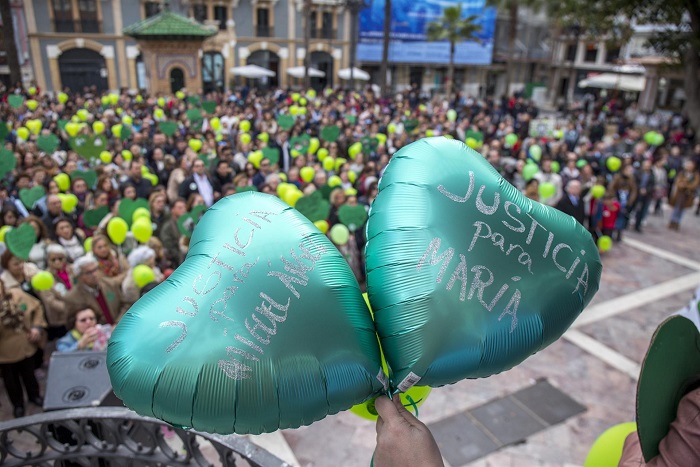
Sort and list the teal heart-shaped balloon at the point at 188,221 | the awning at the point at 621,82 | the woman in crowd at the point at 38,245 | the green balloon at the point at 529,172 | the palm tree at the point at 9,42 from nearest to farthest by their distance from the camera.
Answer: the woman in crowd at the point at 38,245 < the teal heart-shaped balloon at the point at 188,221 < the green balloon at the point at 529,172 < the palm tree at the point at 9,42 < the awning at the point at 621,82

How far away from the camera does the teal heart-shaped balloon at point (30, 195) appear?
19.8 feet

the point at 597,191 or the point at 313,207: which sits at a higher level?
the point at 313,207

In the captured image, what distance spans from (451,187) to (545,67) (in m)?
45.9

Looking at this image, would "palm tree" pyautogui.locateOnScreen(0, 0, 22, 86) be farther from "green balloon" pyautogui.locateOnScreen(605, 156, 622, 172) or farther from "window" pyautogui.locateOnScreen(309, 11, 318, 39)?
"green balloon" pyautogui.locateOnScreen(605, 156, 622, 172)

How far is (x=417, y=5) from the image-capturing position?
3388 cm

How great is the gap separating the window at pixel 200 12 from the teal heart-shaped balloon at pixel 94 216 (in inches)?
1034

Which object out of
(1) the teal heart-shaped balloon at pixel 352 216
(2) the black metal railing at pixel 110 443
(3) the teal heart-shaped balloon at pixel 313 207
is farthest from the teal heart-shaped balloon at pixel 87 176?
(2) the black metal railing at pixel 110 443

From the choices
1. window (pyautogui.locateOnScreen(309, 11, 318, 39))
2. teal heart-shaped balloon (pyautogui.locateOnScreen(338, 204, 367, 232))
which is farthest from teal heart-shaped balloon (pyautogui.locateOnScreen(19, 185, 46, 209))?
window (pyautogui.locateOnScreen(309, 11, 318, 39))

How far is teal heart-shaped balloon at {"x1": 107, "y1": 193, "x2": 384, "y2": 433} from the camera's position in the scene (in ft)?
4.57

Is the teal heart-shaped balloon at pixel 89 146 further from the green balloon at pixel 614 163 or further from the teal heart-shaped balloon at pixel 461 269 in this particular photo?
the green balloon at pixel 614 163

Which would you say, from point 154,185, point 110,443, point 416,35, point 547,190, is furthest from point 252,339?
point 416,35

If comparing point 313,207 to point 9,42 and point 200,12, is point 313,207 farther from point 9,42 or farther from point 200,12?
point 200,12

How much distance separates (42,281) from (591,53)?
42822mm

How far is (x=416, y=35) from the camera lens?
34188 millimetres
